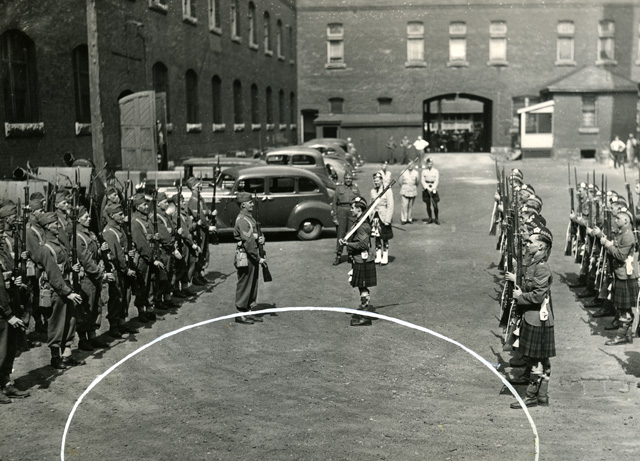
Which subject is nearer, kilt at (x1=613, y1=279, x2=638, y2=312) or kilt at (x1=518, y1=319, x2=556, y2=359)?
kilt at (x1=518, y1=319, x2=556, y2=359)

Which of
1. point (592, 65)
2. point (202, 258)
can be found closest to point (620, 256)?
point (202, 258)

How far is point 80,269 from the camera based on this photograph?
962 centimetres

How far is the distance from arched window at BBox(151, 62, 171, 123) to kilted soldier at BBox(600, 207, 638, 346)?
2034cm

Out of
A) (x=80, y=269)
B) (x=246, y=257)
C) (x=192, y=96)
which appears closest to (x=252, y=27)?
(x=192, y=96)

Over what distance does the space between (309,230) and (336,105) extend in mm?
33752

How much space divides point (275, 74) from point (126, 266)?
35.5 m

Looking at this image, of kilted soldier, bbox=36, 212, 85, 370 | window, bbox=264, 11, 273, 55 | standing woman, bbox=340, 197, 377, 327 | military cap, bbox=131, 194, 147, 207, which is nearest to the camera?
kilted soldier, bbox=36, 212, 85, 370

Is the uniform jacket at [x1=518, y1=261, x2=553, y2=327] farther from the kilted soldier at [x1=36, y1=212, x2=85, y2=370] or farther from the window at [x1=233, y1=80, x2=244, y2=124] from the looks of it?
the window at [x1=233, y1=80, x2=244, y2=124]

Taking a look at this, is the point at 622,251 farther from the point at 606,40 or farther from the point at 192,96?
the point at 606,40

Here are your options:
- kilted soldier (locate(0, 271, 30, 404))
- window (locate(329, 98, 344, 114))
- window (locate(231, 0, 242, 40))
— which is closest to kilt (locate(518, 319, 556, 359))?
kilted soldier (locate(0, 271, 30, 404))

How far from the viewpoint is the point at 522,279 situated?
8.66 meters

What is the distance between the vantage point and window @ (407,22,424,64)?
5006cm

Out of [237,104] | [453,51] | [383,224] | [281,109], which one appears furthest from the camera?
[453,51]

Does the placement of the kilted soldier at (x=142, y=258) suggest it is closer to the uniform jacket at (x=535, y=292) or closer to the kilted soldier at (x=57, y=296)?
the kilted soldier at (x=57, y=296)
